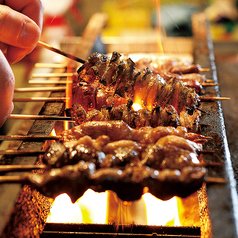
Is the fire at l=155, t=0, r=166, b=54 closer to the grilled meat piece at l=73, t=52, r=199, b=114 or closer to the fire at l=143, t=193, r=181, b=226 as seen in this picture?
the grilled meat piece at l=73, t=52, r=199, b=114

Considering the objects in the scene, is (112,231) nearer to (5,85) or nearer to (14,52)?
(5,85)

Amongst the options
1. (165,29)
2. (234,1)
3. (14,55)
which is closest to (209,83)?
(14,55)

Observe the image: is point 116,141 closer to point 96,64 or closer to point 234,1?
point 96,64

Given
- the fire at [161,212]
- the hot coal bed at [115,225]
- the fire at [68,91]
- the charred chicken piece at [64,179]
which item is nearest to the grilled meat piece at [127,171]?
the charred chicken piece at [64,179]

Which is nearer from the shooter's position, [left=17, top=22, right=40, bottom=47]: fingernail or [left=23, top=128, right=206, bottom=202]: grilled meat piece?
[left=23, top=128, right=206, bottom=202]: grilled meat piece

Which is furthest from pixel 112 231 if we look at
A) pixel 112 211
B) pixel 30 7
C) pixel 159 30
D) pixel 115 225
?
pixel 159 30

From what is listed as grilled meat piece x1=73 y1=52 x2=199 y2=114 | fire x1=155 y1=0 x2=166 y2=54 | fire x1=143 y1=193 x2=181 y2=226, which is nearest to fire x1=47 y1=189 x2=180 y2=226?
fire x1=143 y1=193 x2=181 y2=226
